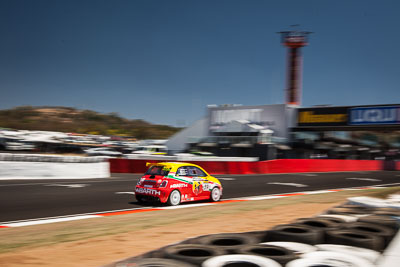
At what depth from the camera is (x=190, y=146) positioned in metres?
57.2

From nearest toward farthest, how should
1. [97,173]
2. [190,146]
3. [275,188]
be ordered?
[275,188]
[97,173]
[190,146]

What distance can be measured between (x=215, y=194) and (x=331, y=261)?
30.4 feet

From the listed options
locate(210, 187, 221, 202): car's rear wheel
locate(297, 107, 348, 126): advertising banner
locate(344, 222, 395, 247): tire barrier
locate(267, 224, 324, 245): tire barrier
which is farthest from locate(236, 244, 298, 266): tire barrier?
locate(297, 107, 348, 126): advertising banner

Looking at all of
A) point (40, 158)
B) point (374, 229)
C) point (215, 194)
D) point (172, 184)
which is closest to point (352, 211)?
point (374, 229)

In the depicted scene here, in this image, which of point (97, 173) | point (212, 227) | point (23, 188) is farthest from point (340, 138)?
point (212, 227)

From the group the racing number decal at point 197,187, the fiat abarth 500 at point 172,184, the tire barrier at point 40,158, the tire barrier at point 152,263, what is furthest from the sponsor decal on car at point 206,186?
the tire barrier at point 40,158

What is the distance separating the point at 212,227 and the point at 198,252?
2.91m

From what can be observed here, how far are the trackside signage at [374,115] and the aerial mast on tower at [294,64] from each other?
62.3 feet

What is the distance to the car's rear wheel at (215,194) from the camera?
1317cm

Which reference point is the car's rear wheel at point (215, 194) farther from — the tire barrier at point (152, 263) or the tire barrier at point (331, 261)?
the tire barrier at point (152, 263)

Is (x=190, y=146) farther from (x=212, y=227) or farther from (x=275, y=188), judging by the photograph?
(x=212, y=227)

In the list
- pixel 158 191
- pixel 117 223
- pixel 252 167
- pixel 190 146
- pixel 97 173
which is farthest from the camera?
pixel 190 146

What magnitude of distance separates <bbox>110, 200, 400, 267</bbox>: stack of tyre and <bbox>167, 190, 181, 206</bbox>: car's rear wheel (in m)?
5.90

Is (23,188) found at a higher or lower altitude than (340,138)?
lower
